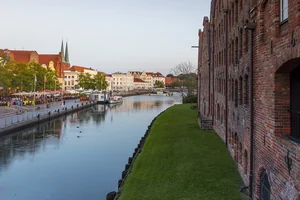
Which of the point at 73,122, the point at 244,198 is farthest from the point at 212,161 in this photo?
the point at 73,122

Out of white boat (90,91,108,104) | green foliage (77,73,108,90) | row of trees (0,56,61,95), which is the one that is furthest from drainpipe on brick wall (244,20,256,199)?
green foliage (77,73,108,90)

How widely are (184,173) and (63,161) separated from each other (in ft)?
43.4

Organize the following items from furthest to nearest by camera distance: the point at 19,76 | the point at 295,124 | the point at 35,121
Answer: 1. the point at 19,76
2. the point at 35,121
3. the point at 295,124

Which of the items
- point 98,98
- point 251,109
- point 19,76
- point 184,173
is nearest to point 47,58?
point 98,98

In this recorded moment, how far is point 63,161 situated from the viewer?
2475 centimetres

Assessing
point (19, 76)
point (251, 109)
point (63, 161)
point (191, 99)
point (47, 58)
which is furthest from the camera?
point (47, 58)

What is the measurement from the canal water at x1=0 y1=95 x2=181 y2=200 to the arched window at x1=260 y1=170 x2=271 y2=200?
10500 millimetres

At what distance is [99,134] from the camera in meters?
38.2

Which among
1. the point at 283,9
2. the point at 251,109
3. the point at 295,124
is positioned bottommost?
the point at 295,124

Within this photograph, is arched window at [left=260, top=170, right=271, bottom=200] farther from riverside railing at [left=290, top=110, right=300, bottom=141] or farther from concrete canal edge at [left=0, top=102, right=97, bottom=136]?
concrete canal edge at [left=0, top=102, right=97, bottom=136]

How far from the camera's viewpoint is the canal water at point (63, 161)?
18.2 m

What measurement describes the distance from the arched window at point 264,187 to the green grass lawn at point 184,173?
2.14 meters

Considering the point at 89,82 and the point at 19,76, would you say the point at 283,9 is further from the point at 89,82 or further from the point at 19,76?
the point at 89,82

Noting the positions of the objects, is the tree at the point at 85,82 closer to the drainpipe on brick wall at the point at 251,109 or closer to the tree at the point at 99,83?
the tree at the point at 99,83
